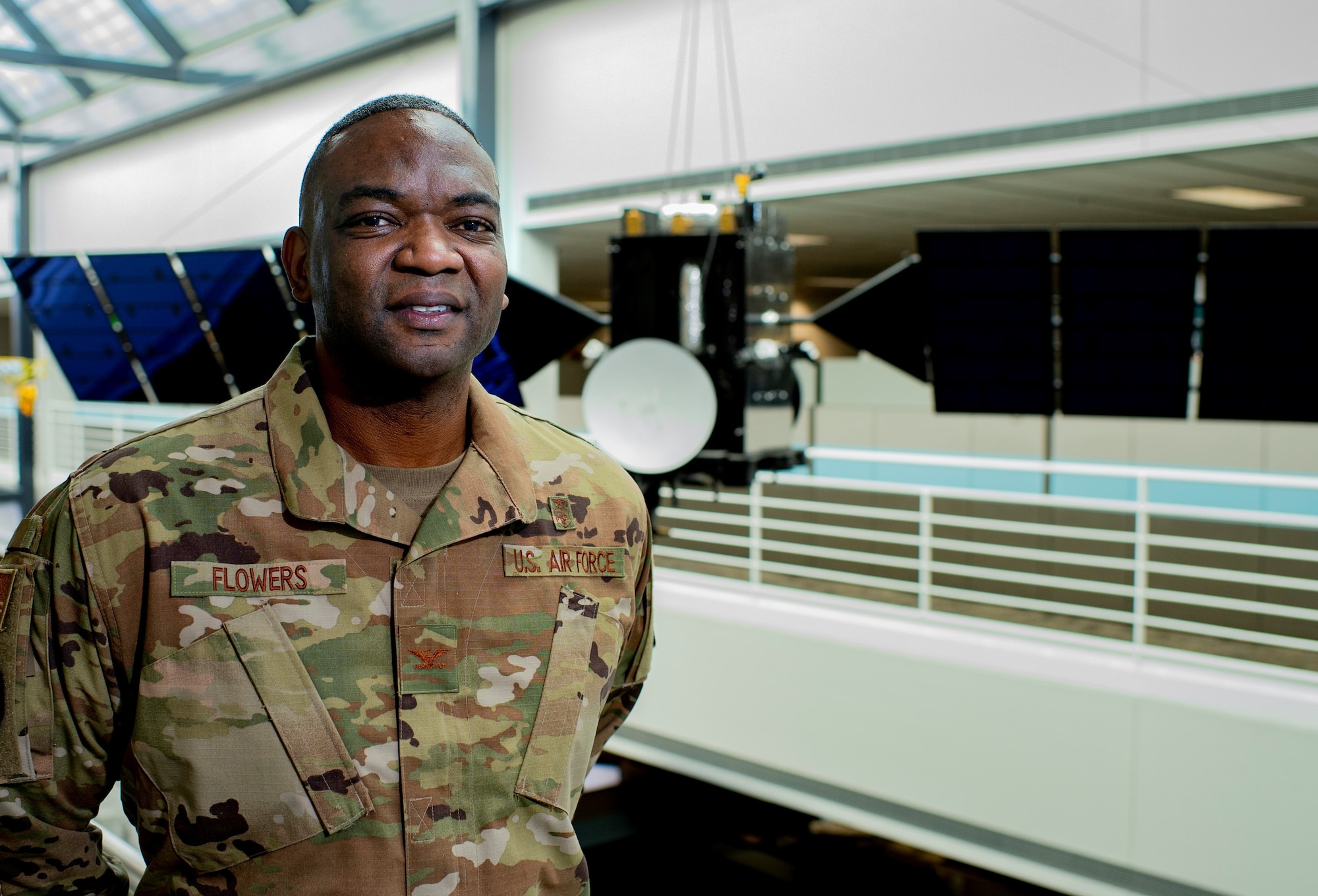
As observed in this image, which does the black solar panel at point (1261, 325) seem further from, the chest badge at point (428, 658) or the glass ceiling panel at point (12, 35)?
the glass ceiling panel at point (12, 35)

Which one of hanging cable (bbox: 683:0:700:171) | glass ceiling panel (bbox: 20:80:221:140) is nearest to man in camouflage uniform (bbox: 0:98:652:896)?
hanging cable (bbox: 683:0:700:171)

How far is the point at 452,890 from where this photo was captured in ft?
3.01

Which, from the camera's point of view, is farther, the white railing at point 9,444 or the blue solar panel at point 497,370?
the white railing at point 9,444

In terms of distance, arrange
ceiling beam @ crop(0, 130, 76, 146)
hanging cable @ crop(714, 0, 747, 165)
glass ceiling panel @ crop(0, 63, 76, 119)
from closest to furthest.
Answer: hanging cable @ crop(714, 0, 747, 165)
glass ceiling panel @ crop(0, 63, 76, 119)
ceiling beam @ crop(0, 130, 76, 146)

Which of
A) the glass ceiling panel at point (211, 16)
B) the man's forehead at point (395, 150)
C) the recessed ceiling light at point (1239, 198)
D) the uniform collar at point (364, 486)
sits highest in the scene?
the glass ceiling panel at point (211, 16)

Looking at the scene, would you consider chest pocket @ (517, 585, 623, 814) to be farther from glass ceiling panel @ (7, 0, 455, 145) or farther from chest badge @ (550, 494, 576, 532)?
glass ceiling panel @ (7, 0, 455, 145)

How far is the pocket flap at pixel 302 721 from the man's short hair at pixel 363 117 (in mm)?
371

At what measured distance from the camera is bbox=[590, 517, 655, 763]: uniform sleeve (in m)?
1.17

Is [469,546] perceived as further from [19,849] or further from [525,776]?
[19,849]

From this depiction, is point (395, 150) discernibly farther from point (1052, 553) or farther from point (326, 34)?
point (326, 34)

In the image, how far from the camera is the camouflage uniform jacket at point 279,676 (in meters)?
0.89

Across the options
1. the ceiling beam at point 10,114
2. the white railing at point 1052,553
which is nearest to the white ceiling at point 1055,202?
the white railing at point 1052,553

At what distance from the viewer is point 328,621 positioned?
3.06 ft

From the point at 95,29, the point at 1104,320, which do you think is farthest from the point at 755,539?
the point at 95,29
